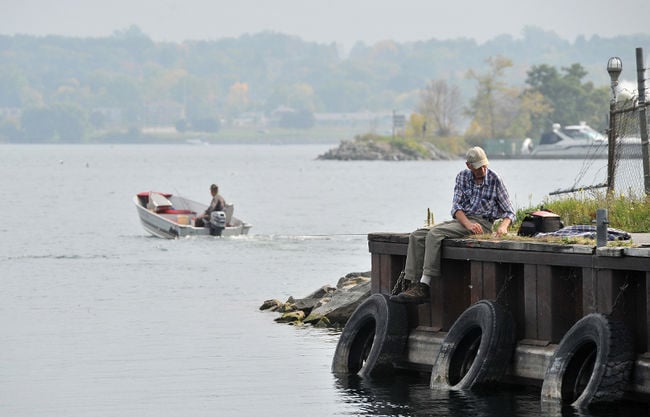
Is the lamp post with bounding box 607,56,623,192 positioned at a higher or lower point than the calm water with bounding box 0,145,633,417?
higher

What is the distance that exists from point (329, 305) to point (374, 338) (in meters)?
6.90

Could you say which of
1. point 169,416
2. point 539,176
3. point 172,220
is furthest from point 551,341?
point 539,176

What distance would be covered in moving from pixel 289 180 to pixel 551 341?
134511mm

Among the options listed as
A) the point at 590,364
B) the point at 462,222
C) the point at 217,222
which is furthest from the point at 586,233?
the point at 217,222

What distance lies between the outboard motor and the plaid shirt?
32123 mm

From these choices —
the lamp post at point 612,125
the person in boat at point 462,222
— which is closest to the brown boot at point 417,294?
the person in boat at point 462,222

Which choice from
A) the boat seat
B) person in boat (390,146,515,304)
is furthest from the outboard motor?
person in boat (390,146,515,304)

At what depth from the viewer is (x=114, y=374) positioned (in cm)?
2252

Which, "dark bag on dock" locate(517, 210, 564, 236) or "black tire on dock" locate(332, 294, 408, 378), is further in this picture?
"black tire on dock" locate(332, 294, 408, 378)

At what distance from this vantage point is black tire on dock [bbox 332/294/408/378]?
20.2 meters

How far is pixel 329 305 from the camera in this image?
90.1ft

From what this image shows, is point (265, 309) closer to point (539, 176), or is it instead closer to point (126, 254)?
point (126, 254)

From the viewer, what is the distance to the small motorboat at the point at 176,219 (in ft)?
173

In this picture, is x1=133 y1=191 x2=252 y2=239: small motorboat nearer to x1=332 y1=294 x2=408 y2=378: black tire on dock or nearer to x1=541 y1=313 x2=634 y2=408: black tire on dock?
x1=332 y1=294 x2=408 y2=378: black tire on dock
